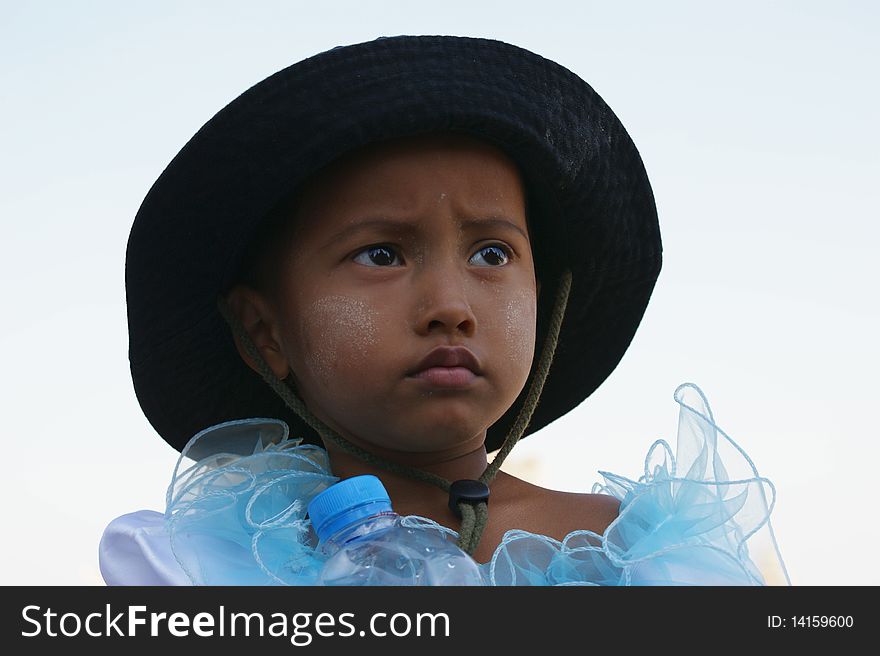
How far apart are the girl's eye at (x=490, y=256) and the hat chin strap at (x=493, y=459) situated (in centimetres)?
25

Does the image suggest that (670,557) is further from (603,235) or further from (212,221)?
(212,221)

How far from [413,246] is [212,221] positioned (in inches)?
15.4

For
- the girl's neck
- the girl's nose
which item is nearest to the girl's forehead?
the girl's nose

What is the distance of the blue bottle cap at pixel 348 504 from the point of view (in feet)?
6.32

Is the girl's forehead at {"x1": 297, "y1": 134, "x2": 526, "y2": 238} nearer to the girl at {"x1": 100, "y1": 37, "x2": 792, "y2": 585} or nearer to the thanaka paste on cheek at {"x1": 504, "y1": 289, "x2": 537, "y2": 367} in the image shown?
the girl at {"x1": 100, "y1": 37, "x2": 792, "y2": 585}

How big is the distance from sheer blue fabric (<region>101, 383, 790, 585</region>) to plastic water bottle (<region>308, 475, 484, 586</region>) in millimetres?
87

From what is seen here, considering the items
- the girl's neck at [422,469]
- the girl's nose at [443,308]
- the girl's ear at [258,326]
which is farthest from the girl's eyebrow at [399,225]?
the girl's neck at [422,469]

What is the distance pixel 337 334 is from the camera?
7.00 feet

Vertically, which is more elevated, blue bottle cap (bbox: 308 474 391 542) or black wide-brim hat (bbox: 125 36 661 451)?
black wide-brim hat (bbox: 125 36 661 451)

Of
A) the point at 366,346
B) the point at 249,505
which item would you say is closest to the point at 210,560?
the point at 249,505

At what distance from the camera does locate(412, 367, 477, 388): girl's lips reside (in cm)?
207

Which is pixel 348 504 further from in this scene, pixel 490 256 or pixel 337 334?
pixel 490 256

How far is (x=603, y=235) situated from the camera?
2.44 m

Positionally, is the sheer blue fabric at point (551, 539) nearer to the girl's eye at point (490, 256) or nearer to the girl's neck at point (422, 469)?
the girl's neck at point (422, 469)
